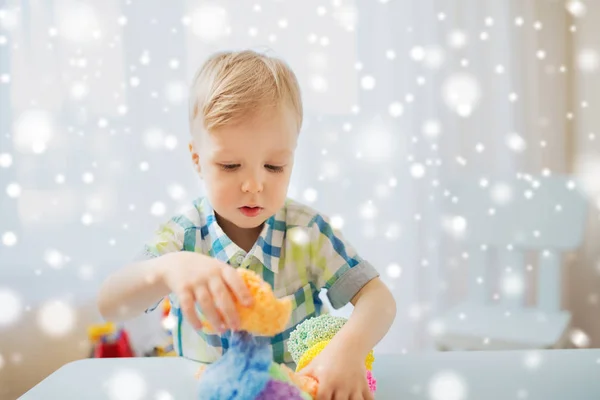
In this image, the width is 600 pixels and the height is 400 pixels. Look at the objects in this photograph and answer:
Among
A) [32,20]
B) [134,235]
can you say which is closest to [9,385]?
[134,235]

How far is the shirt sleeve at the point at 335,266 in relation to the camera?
817 mm

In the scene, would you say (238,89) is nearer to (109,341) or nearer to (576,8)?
(109,341)

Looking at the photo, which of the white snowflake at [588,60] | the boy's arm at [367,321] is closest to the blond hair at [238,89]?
the boy's arm at [367,321]

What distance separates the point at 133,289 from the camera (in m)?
0.67

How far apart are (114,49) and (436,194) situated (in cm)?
106

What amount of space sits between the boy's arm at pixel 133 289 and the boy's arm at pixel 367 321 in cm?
19

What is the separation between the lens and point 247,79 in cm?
76

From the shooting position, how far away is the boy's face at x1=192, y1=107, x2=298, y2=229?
2.35ft

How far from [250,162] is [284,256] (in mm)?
191

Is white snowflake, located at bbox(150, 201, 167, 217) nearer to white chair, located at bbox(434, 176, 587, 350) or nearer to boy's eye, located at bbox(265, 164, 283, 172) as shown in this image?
white chair, located at bbox(434, 176, 587, 350)

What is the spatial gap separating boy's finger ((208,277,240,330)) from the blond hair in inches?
10.7

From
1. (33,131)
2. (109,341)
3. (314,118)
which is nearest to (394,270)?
(314,118)

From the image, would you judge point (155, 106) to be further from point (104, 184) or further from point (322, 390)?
point (322, 390)

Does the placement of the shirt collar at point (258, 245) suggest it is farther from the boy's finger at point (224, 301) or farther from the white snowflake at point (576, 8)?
the white snowflake at point (576, 8)
